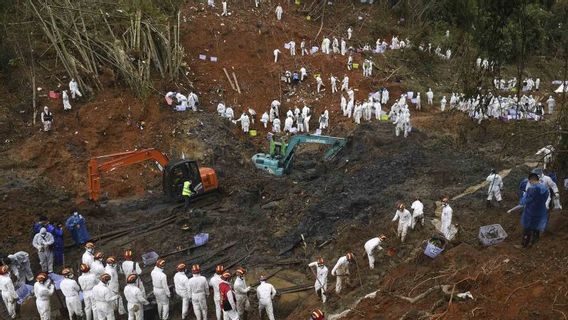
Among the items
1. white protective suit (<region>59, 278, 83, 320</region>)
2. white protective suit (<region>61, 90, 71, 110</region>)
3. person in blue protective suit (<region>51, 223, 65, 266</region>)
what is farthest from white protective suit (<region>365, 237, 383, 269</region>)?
white protective suit (<region>61, 90, 71, 110</region>)

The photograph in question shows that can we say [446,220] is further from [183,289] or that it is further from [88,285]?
[88,285]

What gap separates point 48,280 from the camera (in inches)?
452

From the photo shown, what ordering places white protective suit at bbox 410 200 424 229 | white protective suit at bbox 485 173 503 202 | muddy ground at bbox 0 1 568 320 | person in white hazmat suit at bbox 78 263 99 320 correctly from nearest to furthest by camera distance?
muddy ground at bbox 0 1 568 320, person in white hazmat suit at bbox 78 263 99 320, white protective suit at bbox 410 200 424 229, white protective suit at bbox 485 173 503 202

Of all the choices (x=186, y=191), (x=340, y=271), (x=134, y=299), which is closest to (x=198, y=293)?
(x=134, y=299)

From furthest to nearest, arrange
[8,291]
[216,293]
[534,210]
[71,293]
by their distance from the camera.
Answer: [8,291]
[71,293]
[216,293]
[534,210]

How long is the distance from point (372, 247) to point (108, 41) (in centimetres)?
1805

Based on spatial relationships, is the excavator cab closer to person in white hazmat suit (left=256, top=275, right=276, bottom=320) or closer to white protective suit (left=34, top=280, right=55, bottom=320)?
white protective suit (left=34, top=280, right=55, bottom=320)

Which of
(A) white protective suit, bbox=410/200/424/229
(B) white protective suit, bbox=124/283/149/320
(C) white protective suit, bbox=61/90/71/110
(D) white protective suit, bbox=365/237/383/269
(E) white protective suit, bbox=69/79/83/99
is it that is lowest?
→ (B) white protective suit, bbox=124/283/149/320

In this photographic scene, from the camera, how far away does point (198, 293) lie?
11281 mm

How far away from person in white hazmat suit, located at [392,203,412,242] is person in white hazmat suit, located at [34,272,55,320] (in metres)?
7.84

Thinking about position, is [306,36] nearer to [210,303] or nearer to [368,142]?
[368,142]

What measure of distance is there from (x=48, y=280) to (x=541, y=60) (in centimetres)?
3298

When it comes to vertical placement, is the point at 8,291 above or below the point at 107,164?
below

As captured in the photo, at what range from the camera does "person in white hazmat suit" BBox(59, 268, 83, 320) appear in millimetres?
11273
